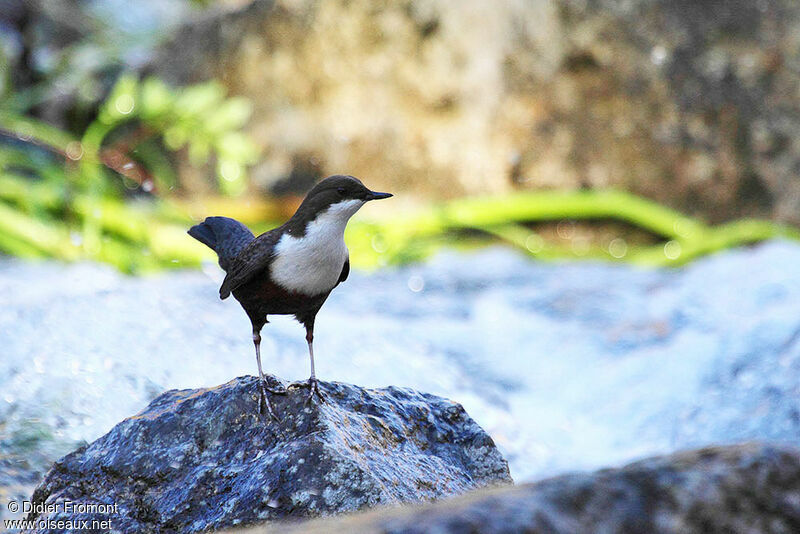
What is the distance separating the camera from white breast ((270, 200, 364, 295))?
7.88 ft

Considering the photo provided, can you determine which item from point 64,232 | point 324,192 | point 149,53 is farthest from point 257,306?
point 149,53

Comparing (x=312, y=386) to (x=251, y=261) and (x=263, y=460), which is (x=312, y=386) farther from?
(x=251, y=261)

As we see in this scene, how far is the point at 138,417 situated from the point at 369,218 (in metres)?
4.57

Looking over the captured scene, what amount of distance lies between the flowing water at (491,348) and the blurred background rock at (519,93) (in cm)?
81

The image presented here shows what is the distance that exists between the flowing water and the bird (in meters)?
1.17

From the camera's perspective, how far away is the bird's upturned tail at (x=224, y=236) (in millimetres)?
2826

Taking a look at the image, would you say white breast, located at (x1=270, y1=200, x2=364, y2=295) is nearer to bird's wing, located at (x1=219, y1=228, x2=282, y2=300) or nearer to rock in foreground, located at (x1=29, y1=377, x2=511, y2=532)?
bird's wing, located at (x1=219, y1=228, x2=282, y2=300)

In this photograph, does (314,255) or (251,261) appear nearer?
(314,255)

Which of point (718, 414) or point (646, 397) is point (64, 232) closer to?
point (646, 397)

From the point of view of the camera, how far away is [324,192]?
96.1 inches

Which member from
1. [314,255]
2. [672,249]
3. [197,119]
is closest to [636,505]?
[314,255]

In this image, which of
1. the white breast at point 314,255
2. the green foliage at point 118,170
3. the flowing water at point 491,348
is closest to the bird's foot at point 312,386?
the white breast at point 314,255

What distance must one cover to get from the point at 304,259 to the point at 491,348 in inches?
118

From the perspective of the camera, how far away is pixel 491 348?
17.2 ft
